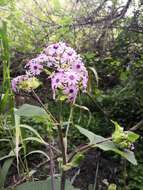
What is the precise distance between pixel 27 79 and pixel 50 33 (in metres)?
2.16

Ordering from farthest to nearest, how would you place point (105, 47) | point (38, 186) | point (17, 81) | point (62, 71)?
point (105, 47) → point (38, 186) → point (17, 81) → point (62, 71)

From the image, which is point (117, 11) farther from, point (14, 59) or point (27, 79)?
point (27, 79)

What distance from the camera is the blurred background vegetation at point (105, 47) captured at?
122 inches

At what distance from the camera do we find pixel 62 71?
48.7 inches

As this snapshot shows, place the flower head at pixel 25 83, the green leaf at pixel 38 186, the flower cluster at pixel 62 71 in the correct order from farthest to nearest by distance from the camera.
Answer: the green leaf at pixel 38 186 < the flower head at pixel 25 83 < the flower cluster at pixel 62 71

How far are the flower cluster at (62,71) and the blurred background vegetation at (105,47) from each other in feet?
4.84

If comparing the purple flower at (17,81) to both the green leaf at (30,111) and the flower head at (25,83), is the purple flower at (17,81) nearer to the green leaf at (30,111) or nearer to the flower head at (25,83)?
the flower head at (25,83)

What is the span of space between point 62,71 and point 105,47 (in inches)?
90.7

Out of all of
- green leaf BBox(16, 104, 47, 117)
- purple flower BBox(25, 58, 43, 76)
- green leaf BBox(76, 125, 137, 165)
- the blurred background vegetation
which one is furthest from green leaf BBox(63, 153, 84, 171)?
the blurred background vegetation

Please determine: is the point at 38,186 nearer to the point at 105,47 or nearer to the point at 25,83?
the point at 25,83

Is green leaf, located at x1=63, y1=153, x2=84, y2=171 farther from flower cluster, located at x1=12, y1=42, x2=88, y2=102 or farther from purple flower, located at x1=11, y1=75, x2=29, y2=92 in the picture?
purple flower, located at x1=11, y1=75, x2=29, y2=92

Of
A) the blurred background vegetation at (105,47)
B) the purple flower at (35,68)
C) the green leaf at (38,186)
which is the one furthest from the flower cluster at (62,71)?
the blurred background vegetation at (105,47)

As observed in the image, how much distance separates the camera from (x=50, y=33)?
3.45m

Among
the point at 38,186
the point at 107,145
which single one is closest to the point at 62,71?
the point at 107,145
